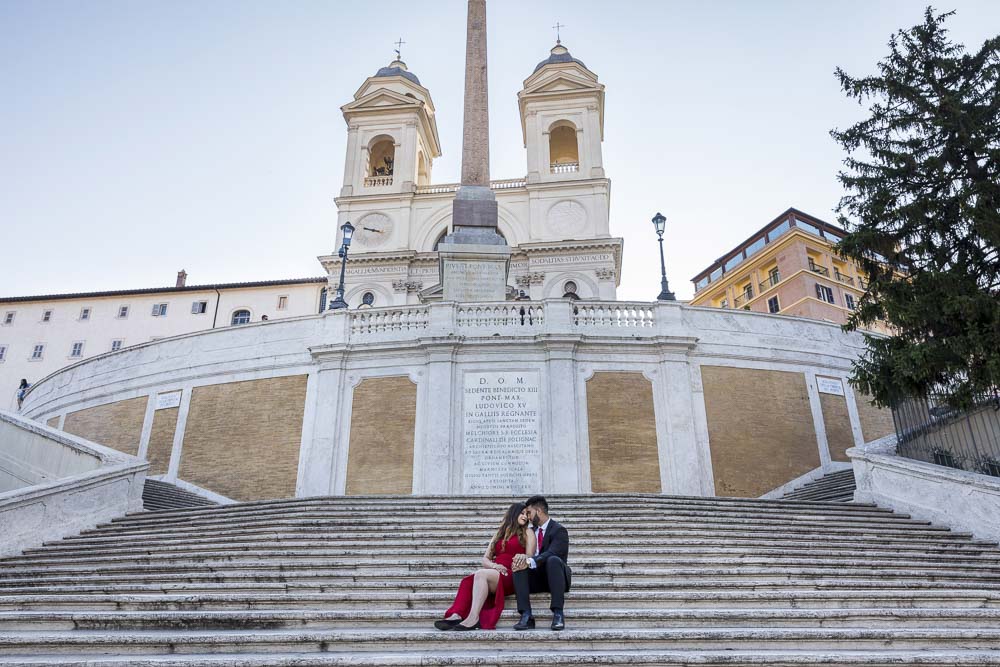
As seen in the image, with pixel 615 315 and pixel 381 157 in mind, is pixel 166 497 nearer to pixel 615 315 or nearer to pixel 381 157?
pixel 615 315

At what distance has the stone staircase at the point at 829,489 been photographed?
12.2 m

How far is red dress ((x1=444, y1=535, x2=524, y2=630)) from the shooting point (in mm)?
5430

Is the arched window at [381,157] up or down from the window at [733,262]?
down

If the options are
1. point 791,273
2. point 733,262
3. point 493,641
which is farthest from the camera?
point 733,262

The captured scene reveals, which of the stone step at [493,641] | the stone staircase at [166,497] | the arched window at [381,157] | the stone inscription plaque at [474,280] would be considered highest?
the arched window at [381,157]

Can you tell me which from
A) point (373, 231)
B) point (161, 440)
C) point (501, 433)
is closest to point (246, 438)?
point (161, 440)

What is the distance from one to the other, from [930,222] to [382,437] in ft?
35.1

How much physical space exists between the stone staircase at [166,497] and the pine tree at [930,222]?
1189cm

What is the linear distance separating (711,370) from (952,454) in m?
6.27

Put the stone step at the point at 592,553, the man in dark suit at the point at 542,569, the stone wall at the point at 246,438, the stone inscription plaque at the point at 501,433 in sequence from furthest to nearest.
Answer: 1. the stone wall at the point at 246,438
2. the stone inscription plaque at the point at 501,433
3. the stone step at the point at 592,553
4. the man in dark suit at the point at 542,569

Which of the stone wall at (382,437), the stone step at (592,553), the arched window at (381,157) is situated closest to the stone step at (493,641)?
the stone step at (592,553)

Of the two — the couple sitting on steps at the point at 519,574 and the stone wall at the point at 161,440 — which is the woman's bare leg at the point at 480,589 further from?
the stone wall at the point at 161,440

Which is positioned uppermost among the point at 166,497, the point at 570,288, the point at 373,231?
the point at 373,231

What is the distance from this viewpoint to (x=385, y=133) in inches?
1452
